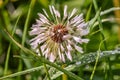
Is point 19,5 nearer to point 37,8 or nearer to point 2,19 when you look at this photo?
point 37,8

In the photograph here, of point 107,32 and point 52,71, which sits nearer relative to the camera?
point 52,71

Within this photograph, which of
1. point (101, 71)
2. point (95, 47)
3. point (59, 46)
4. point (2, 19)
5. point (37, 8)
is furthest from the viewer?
point (37, 8)

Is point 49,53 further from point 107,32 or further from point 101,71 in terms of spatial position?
point 107,32

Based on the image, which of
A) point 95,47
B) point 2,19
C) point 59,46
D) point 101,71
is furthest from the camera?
point 2,19

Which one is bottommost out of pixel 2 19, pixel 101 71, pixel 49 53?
pixel 101 71

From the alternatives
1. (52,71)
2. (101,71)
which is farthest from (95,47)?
(52,71)

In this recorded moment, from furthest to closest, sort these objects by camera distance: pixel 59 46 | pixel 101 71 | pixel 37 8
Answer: pixel 37 8 < pixel 101 71 < pixel 59 46

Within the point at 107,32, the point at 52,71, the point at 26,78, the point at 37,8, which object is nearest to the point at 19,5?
the point at 37,8

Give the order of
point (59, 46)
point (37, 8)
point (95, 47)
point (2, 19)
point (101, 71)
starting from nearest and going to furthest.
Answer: point (59, 46) < point (101, 71) < point (95, 47) < point (2, 19) < point (37, 8)

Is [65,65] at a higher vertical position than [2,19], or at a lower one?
lower
